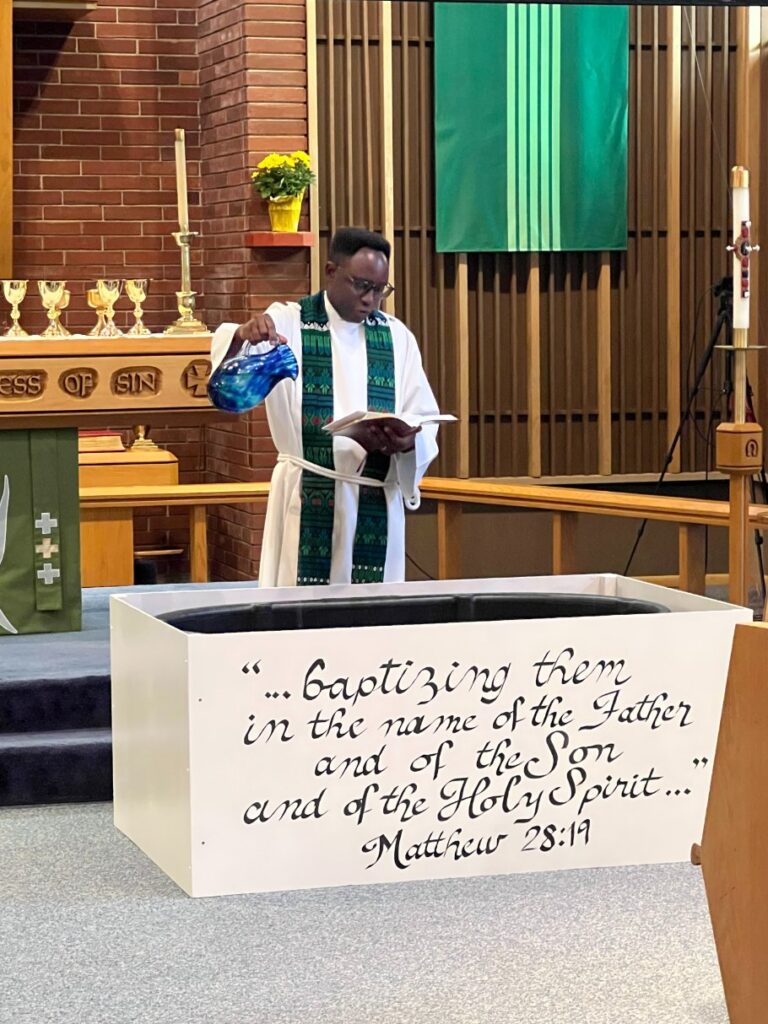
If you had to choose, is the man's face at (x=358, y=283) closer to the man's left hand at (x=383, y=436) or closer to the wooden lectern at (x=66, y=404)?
the man's left hand at (x=383, y=436)

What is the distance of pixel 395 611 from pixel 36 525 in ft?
5.03

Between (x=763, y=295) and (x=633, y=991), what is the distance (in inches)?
217

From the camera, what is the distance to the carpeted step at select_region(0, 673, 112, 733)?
436 cm

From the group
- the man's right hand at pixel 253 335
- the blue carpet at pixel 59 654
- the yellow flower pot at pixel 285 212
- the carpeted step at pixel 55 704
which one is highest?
the yellow flower pot at pixel 285 212

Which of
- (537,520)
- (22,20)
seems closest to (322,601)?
(537,520)

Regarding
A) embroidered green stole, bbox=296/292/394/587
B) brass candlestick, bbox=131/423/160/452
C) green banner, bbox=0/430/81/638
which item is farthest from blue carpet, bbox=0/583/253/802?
brass candlestick, bbox=131/423/160/452

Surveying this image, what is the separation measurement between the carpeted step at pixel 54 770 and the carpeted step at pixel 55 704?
0.09 m

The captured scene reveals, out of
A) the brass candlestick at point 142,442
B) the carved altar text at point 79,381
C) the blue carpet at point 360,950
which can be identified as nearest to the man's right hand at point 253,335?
the carved altar text at point 79,381

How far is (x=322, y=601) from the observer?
3.77 meters

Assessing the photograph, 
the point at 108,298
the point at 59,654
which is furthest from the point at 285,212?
the point at 59,654

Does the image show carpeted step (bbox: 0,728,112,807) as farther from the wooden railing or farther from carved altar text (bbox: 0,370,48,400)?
the wooden railing

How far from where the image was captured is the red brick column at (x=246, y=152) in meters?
7.13

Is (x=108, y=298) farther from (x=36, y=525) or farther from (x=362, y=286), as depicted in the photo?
(x=362, y=286)

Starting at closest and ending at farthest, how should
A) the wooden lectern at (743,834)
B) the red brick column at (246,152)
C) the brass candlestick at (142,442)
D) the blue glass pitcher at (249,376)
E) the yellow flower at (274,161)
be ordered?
the wooden lectern at (743,834)
the blue glass pitcher at (249,376)
the yellow flower at (274,161)
the red brick column at (246,152)
the brass candlestick at (142,442)
